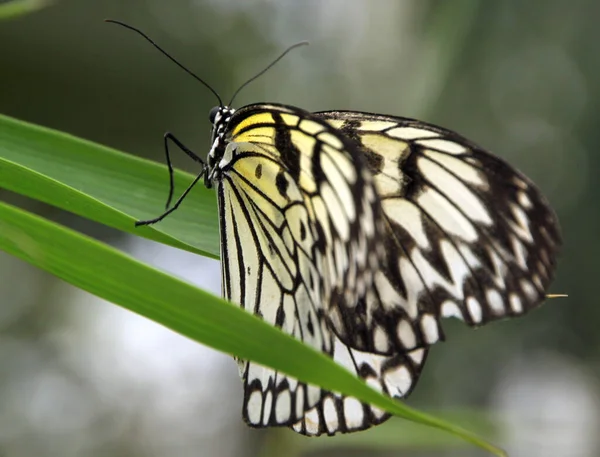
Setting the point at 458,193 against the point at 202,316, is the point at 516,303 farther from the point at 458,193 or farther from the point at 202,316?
the point at 202,316

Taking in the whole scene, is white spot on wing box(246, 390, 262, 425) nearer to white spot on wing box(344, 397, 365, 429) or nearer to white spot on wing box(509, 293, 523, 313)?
white spot on wing box(344, 397, 365, 429)

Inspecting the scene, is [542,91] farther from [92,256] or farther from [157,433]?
[92,256]

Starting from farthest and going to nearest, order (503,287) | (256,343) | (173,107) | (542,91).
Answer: (542,91), (173,107), (503,287), (256,343)

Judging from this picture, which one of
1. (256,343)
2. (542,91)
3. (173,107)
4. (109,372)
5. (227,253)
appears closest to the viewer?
(256,343)

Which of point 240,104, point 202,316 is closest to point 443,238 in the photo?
point 202,316

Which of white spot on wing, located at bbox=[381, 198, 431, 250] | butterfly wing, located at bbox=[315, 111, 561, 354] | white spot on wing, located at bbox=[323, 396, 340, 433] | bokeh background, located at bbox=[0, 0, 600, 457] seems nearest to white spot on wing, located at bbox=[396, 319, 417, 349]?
butterfly wing, located at bbox=[315, 111, 561, 354]

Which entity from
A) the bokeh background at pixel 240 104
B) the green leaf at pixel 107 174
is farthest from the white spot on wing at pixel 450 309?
the bokeh background at pixel 240 104

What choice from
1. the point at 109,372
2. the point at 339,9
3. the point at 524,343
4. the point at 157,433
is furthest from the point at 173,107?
the point at 524,343
